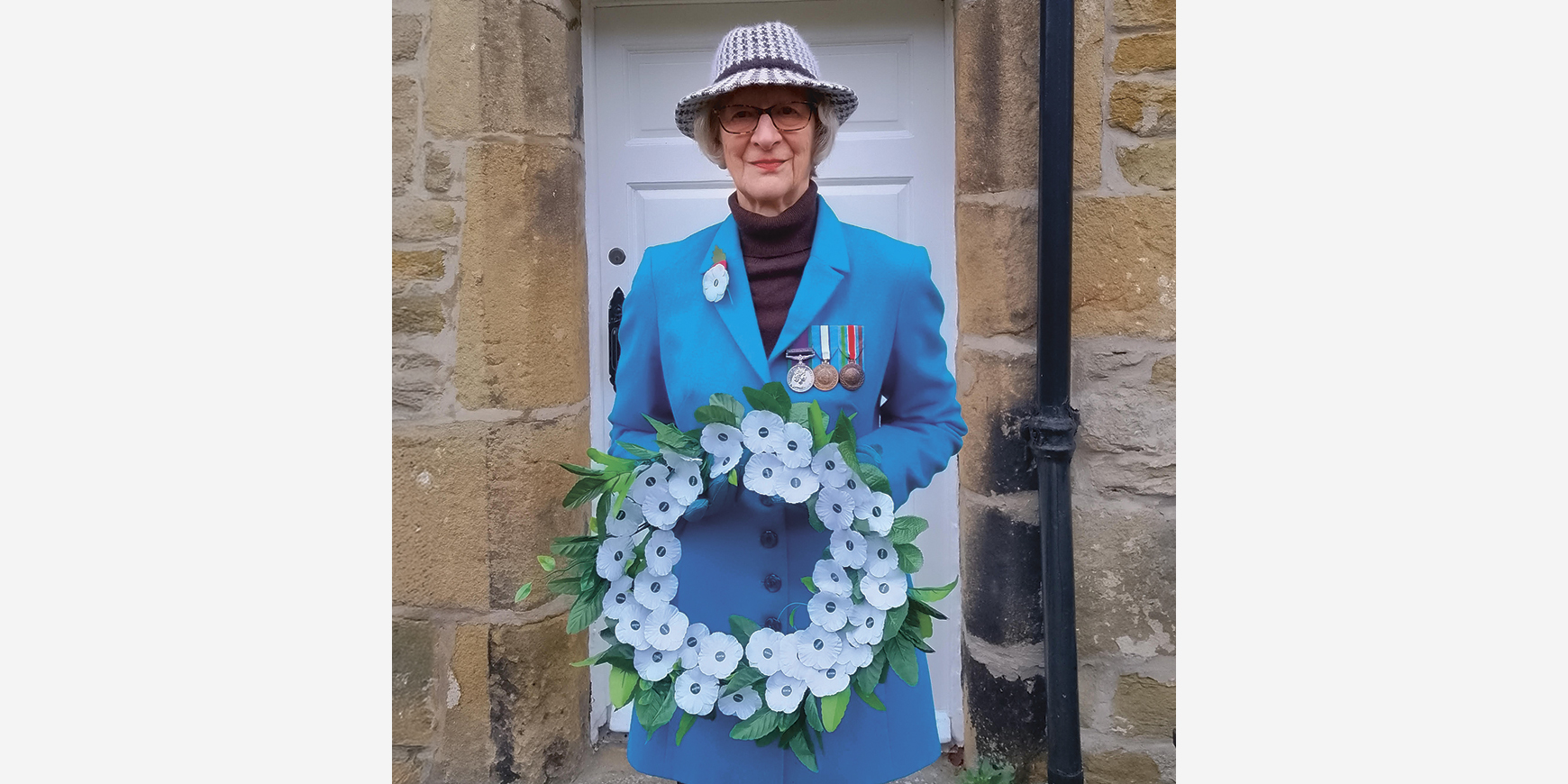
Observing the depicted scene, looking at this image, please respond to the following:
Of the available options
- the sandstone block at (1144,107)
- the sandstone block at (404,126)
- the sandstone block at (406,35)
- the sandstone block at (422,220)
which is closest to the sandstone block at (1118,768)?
the sandstone block at (1144,107)

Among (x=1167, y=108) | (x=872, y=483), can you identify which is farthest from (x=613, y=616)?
(x=1167, y=108)

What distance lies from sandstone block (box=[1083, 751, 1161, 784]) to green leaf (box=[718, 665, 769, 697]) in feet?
3.85

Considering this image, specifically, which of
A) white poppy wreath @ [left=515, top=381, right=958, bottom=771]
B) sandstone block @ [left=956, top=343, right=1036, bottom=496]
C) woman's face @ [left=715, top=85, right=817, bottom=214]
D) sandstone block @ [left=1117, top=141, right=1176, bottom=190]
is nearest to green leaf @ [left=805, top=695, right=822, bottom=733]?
white poppy wreath @ [left=515, top=381, right=958, bottom=771]

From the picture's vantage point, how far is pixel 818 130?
1730mm

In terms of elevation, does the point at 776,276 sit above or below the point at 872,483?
above

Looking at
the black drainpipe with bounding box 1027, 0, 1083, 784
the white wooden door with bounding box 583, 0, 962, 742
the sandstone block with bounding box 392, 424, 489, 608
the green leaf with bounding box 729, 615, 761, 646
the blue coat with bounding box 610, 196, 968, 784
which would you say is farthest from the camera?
the white wooden door with bounding box 583, 0, 962, 742

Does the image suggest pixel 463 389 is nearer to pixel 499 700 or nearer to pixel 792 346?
pixel 499 700

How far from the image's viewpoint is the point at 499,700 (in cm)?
236

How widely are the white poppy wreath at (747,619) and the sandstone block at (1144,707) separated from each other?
3.20ft

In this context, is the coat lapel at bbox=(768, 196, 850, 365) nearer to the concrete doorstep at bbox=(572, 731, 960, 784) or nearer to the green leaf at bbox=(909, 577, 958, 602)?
the green leaf at bbox=(909, 577, 958, 602)

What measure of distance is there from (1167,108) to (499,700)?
213 cm

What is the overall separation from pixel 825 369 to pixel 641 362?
37 centimetres

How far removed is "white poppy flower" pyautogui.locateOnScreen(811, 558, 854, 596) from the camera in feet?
4.89

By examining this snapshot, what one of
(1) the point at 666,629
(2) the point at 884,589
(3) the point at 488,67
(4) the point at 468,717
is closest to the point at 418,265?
(3) the point at 488,67
